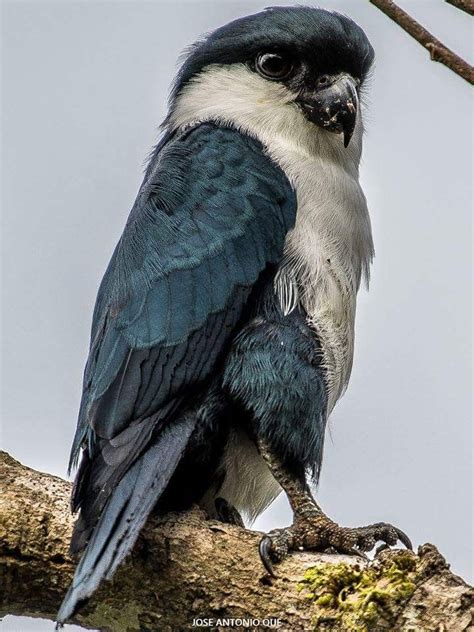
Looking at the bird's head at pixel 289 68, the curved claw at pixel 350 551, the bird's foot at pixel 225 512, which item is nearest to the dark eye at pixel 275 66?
the bird's head at pixel 289 68

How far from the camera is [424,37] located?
10.2 feet

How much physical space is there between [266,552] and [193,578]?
0.27 metres

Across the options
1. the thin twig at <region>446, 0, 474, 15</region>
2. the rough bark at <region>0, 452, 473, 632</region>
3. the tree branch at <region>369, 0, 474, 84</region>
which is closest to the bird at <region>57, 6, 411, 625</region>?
the rough bark at <region>0, 452, 473, 632</region>

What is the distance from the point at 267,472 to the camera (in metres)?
4.52

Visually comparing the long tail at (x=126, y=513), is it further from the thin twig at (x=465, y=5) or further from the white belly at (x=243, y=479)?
the thin twig at (x=465, y=5)

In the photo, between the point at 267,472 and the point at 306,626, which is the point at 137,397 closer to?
the point at 267,472

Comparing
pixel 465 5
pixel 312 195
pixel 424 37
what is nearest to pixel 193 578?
pixel 312 195

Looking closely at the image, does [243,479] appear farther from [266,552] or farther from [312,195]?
[312,195]

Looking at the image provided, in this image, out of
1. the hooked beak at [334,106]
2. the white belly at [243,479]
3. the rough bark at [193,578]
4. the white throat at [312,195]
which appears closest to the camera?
the rough bark at [193,578]

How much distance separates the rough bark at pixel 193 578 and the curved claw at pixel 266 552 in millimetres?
25

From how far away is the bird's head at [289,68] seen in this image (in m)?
5.01

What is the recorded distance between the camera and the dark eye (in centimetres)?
514

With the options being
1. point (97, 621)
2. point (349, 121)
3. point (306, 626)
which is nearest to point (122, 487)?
point (97, 621)

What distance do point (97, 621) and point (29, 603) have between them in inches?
10.0
